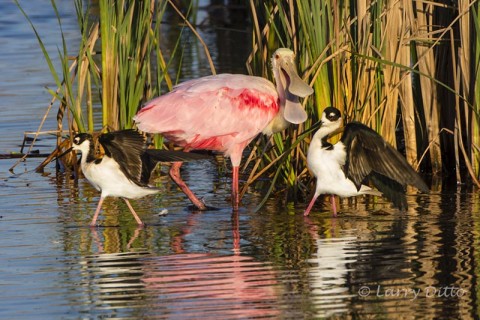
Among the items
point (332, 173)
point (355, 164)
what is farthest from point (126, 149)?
point (355, 164)

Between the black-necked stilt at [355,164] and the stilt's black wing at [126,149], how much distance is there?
136 cm

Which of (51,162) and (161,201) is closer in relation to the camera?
(161,201)

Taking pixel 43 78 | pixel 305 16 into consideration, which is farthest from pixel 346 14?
pixel 43 78

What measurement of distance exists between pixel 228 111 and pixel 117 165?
1.35 metres

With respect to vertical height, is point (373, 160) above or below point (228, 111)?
below

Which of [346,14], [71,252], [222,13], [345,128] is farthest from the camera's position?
[222,13]

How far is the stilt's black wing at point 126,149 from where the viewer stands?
9281 mm

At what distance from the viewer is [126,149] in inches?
368

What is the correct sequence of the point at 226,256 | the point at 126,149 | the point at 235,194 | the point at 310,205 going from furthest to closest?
the point at 235,194 < the point at 310,205 < the point at 126,149 < the point at 226,256

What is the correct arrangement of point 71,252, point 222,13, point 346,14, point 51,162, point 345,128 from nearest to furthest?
point 71,252 < point 345,128 < point 346,14 < point 51,162 < point 222,13

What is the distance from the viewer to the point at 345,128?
30.7 ft

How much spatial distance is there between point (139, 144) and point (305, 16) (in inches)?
68.8

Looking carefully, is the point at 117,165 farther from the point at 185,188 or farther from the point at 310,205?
the point at 310,205

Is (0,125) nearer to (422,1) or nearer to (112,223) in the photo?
(112,223)
